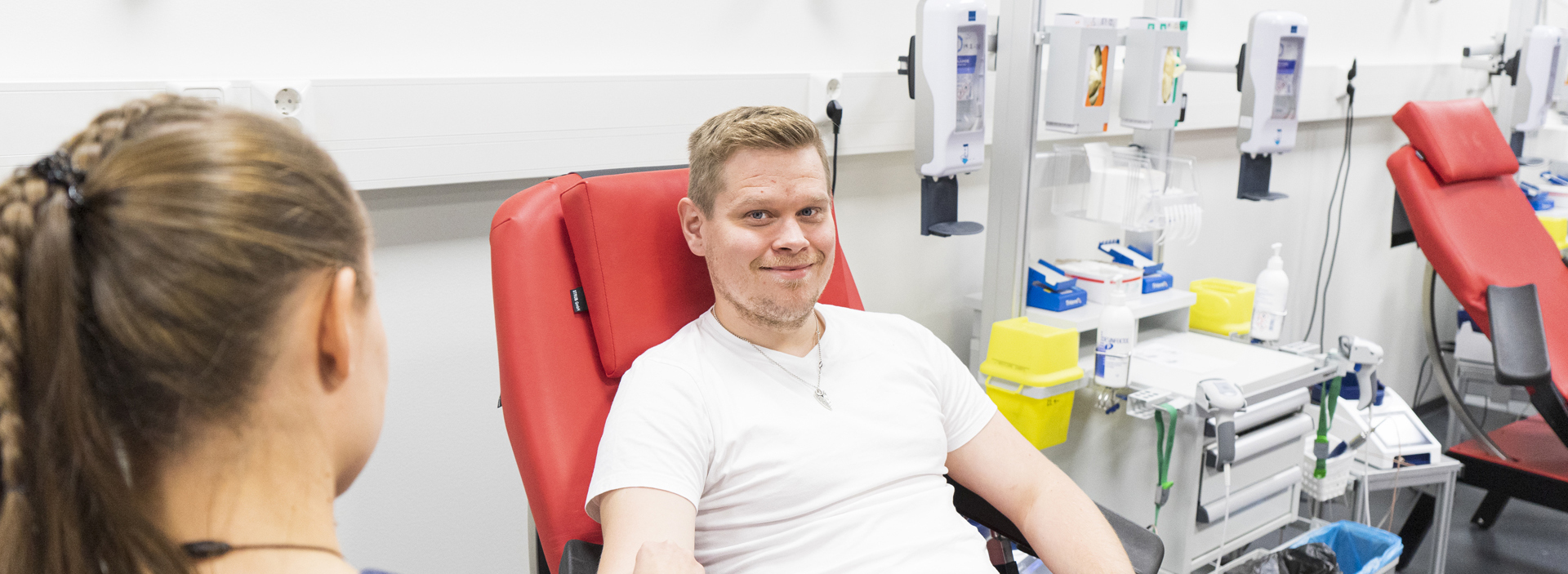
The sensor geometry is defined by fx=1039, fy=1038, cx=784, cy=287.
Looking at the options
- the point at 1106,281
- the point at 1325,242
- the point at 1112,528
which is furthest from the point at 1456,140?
the point at 1112,528

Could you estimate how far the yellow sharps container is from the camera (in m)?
1.94

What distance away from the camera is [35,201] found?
0.56 m

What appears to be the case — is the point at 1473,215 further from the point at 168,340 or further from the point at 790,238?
the point at 168,340

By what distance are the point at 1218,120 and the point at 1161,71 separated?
892 millimetres

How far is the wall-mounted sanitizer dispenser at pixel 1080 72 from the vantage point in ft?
6.72

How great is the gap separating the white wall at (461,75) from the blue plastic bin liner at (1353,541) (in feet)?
2.95

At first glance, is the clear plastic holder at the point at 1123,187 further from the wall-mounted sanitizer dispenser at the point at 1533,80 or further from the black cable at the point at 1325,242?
the wall-mounted sanitizer dispenser at the point at 1533,80

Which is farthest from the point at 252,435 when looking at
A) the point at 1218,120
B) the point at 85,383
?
the point at 1218,120

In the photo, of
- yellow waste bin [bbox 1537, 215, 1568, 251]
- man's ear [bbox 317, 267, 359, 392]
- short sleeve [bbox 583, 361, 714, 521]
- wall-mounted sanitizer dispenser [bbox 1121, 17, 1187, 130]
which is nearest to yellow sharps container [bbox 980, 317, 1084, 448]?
wall-mounted sanitizer dispenser [bbox 1121, 17, 1187, 130]

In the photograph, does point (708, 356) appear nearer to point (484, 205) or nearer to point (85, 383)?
point (484, 205)

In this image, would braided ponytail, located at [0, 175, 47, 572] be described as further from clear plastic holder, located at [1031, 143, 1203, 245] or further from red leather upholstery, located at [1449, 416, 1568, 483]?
red leather upholstery, located at [1449, 416, 1568, 483]

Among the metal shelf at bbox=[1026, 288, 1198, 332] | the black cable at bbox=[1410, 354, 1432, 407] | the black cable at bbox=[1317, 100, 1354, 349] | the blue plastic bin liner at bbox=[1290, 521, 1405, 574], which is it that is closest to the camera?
the blue plastic bin liner at bbox=[1290, 521, 1405, 574]

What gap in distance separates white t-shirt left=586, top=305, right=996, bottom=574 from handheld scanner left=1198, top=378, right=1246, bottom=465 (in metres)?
0.57

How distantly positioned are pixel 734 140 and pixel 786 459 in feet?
1.48
